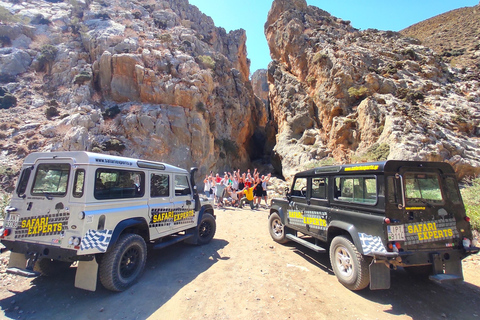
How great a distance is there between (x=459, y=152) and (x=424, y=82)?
28.8 feet

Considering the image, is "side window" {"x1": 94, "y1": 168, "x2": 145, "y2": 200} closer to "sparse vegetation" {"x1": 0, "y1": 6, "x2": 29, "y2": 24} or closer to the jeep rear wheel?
the jeep rear wheel

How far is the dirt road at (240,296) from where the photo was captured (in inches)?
134

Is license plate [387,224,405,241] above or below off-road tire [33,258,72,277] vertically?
above

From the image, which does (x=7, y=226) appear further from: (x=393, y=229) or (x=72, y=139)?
(x=72, y=139)

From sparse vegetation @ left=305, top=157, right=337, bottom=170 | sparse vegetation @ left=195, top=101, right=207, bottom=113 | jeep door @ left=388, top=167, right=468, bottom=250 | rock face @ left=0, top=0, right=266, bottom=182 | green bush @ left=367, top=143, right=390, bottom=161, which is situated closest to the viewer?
jeep door @ left=388, top=167, right=468, bottom=250

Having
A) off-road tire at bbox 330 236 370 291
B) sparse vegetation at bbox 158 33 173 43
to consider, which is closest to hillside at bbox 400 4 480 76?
off-road tire at bbox 330 236 370 291

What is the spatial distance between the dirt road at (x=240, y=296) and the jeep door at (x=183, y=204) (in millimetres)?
954

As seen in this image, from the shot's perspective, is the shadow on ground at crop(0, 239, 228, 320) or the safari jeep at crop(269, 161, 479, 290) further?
the safari jeep at crop(269, 161, 479, 290)

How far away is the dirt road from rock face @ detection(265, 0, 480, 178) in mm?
12010

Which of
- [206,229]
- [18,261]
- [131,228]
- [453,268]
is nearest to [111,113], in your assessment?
[206,229]

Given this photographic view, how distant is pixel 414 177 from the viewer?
12.5ft

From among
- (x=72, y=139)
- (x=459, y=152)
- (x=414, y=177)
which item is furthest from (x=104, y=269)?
(x=72, y=139)

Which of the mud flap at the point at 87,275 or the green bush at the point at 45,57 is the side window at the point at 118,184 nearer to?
the mud flap at the point at 87,275

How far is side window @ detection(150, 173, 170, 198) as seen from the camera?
499cm
